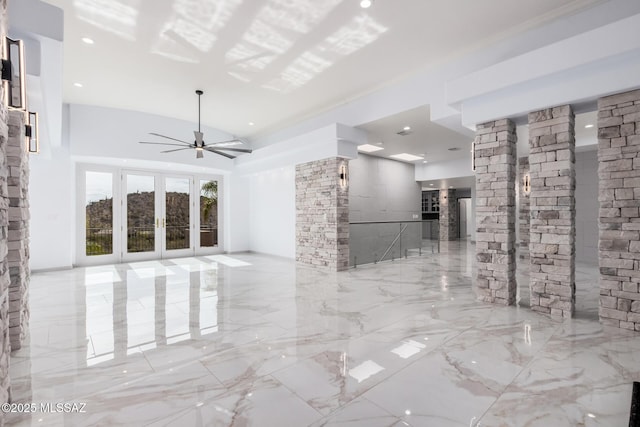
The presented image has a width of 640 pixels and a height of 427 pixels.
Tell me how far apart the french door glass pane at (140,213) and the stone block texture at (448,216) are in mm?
10996

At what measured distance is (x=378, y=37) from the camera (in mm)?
4324

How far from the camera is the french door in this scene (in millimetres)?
8055

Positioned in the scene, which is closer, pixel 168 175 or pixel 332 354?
pixel 332 354

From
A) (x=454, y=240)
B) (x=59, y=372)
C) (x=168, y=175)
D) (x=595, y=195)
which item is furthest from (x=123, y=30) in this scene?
(x=454, y=240)

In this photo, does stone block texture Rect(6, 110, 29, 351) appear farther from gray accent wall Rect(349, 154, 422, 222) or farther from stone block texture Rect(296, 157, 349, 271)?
gray accent wall Rect(349, 154, 422, 222)

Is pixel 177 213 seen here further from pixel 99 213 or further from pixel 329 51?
pixel 329 51

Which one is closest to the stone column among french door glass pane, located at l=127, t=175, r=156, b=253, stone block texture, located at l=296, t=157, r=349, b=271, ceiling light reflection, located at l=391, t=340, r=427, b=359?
ceiling light reflection, located at l=391, t=340, r=427, b=359

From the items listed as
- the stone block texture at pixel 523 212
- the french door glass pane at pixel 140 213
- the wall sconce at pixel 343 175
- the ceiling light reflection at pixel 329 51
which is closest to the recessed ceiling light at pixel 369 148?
the wall sconce at pixel 343 175

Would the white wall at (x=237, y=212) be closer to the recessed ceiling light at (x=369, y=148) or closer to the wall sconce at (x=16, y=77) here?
the recessed ceiling light at (x=369, y=148)

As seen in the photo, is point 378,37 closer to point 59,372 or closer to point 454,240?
point 59,372

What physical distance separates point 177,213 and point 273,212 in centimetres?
292

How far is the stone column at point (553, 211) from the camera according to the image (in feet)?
12.1

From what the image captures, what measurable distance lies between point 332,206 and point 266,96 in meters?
2.67

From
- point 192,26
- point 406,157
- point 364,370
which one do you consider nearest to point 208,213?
point 406,157
